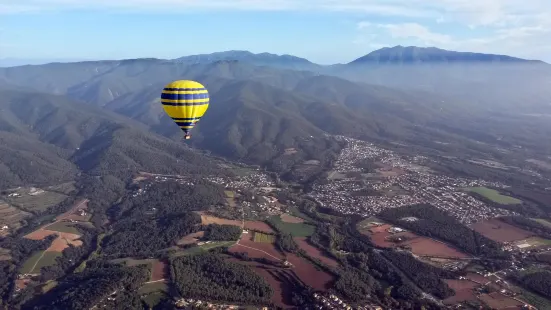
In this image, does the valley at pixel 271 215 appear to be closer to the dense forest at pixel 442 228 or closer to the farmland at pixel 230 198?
the dense forest at pixel 442 228

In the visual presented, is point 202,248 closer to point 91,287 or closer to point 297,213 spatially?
point 91,287

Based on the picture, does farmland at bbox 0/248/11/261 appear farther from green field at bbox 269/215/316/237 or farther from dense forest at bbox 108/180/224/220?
green field at bbox 269/215/316/237

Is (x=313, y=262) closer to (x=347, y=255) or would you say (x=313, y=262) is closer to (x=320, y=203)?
(x=347, y=255)

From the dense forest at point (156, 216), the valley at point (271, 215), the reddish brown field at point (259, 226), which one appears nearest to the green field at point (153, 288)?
the valley at point (271, 215)

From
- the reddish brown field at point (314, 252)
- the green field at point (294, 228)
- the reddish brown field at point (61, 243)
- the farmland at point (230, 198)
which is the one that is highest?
the farmland at point (230, 198)

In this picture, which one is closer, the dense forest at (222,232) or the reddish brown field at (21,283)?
the reddish brown field at (21,283)

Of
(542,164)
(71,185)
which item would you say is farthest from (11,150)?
(542,164)

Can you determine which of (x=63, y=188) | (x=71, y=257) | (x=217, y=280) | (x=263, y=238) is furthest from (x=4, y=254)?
(x=263, y=238)
